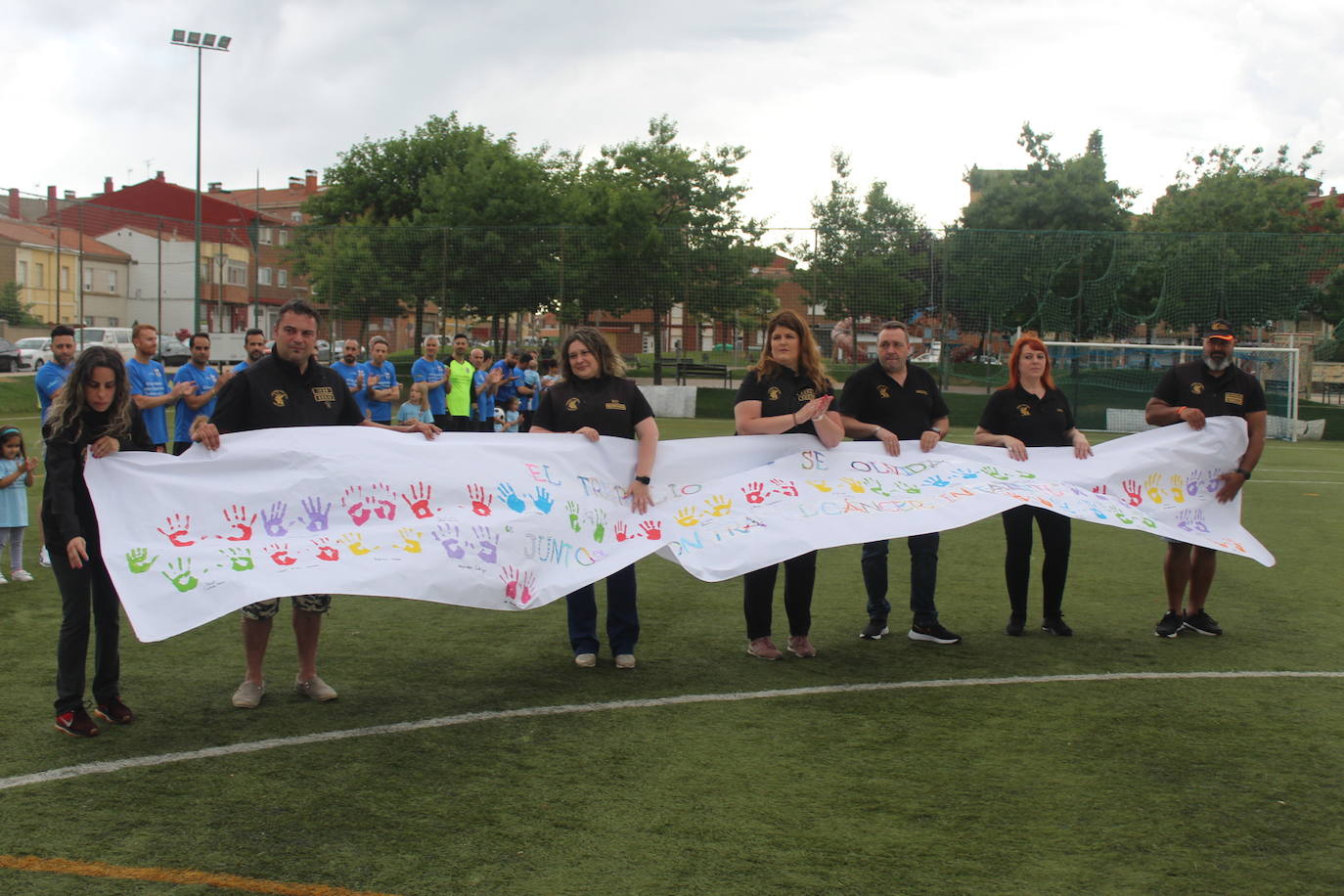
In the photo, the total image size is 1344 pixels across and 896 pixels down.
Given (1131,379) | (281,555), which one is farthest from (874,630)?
(1131,379)

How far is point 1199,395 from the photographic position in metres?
6.78

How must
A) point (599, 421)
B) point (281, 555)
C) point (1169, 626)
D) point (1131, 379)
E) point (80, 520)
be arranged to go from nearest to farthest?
point (80, 520) → point (281, 555) → point (599, 421) → point (1169, 626) → point (1131, 379)

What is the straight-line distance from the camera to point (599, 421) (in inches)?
228

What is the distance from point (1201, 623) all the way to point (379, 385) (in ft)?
30.1

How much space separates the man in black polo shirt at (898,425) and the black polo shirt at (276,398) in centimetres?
282

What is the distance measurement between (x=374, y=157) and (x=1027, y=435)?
49.0 metres

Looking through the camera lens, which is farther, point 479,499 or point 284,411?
point 479,499

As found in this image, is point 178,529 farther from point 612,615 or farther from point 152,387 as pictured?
point 152,387

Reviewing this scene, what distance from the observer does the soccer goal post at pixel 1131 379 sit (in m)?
24.6

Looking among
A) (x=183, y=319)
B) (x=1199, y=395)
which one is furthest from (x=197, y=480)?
(x=183, y=319)

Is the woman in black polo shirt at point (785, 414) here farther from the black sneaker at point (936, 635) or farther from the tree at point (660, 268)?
the tree at point (660, 268)

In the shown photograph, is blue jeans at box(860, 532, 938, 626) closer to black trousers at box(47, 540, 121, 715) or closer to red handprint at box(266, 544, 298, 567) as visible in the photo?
red handprint at box(266, 544, 298, 567)

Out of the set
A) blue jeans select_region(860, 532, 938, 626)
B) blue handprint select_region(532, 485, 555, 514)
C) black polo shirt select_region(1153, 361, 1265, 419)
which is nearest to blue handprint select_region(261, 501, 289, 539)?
blue handprint select_region(532, 485, 555, 514)

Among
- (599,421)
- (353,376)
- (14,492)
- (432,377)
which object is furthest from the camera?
(432,377)
